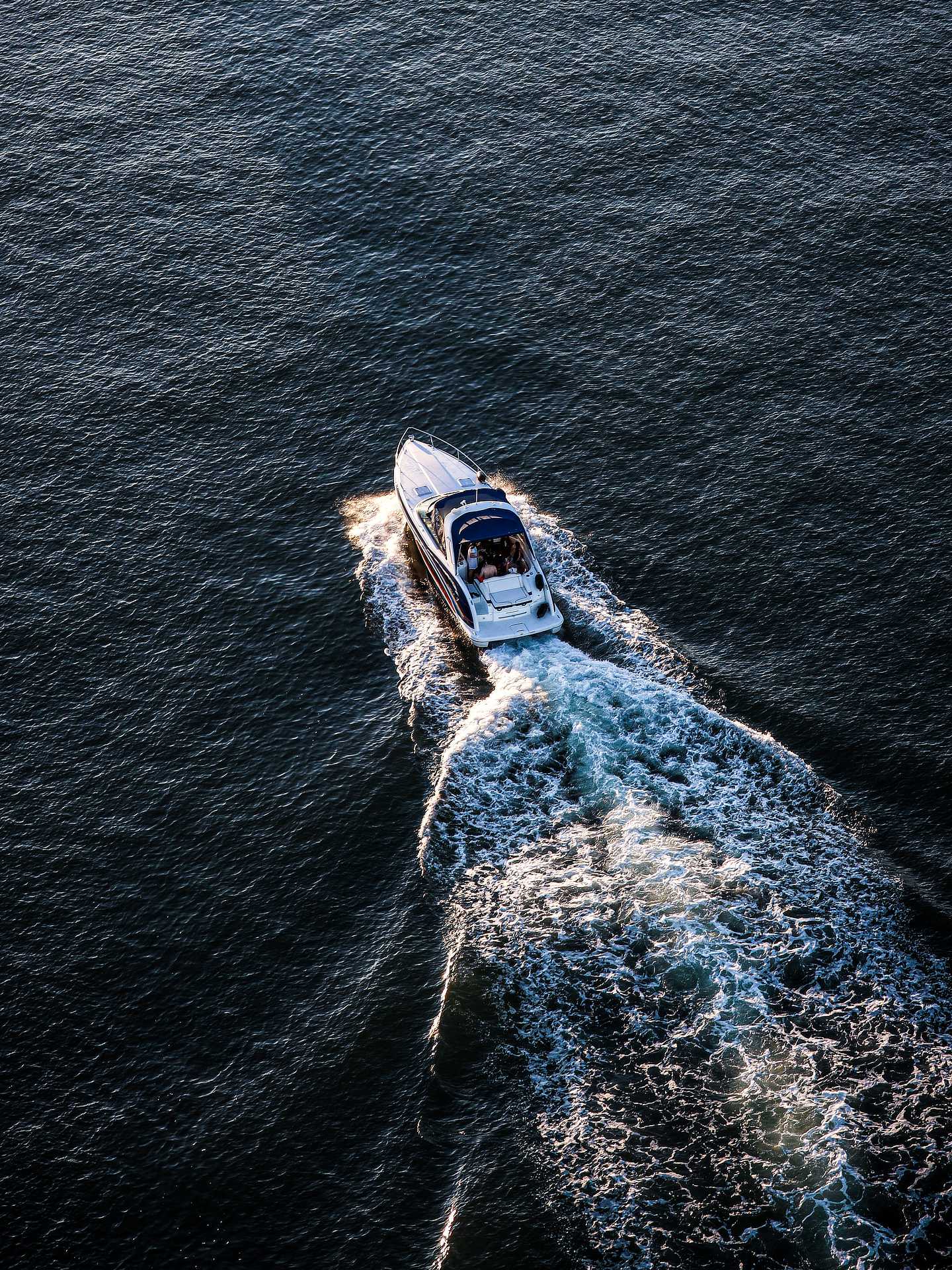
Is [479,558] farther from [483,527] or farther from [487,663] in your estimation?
[487,663]

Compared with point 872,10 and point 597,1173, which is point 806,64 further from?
point 597,1173

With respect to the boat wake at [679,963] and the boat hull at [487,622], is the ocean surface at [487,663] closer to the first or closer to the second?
the boat wake at [679,963]

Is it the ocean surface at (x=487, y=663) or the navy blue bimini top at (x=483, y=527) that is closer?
the ocean surface at (x=487, y=663)

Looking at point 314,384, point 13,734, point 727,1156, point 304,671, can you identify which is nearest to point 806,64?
point 314,384

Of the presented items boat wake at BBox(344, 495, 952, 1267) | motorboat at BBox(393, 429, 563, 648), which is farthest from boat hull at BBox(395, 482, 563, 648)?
boat wake at BBox(344, 495, 952, 1267)

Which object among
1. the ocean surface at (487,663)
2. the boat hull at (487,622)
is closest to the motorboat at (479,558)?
the boat hull at (487,622)

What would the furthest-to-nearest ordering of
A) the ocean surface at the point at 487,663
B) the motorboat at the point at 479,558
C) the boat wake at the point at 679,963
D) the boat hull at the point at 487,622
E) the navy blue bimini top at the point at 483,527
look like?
the navy blue bimini top at the point at 483,527 → the motorboat at the point at 479,558 → the boat hull at the point at 487,622 → the ocean surface at the point at 487,663 → the boat wake at the point at 679,963

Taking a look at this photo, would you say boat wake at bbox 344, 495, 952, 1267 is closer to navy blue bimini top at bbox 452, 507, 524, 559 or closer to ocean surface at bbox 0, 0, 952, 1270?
ocean surface at bbox 0, 0, 952, 1270
